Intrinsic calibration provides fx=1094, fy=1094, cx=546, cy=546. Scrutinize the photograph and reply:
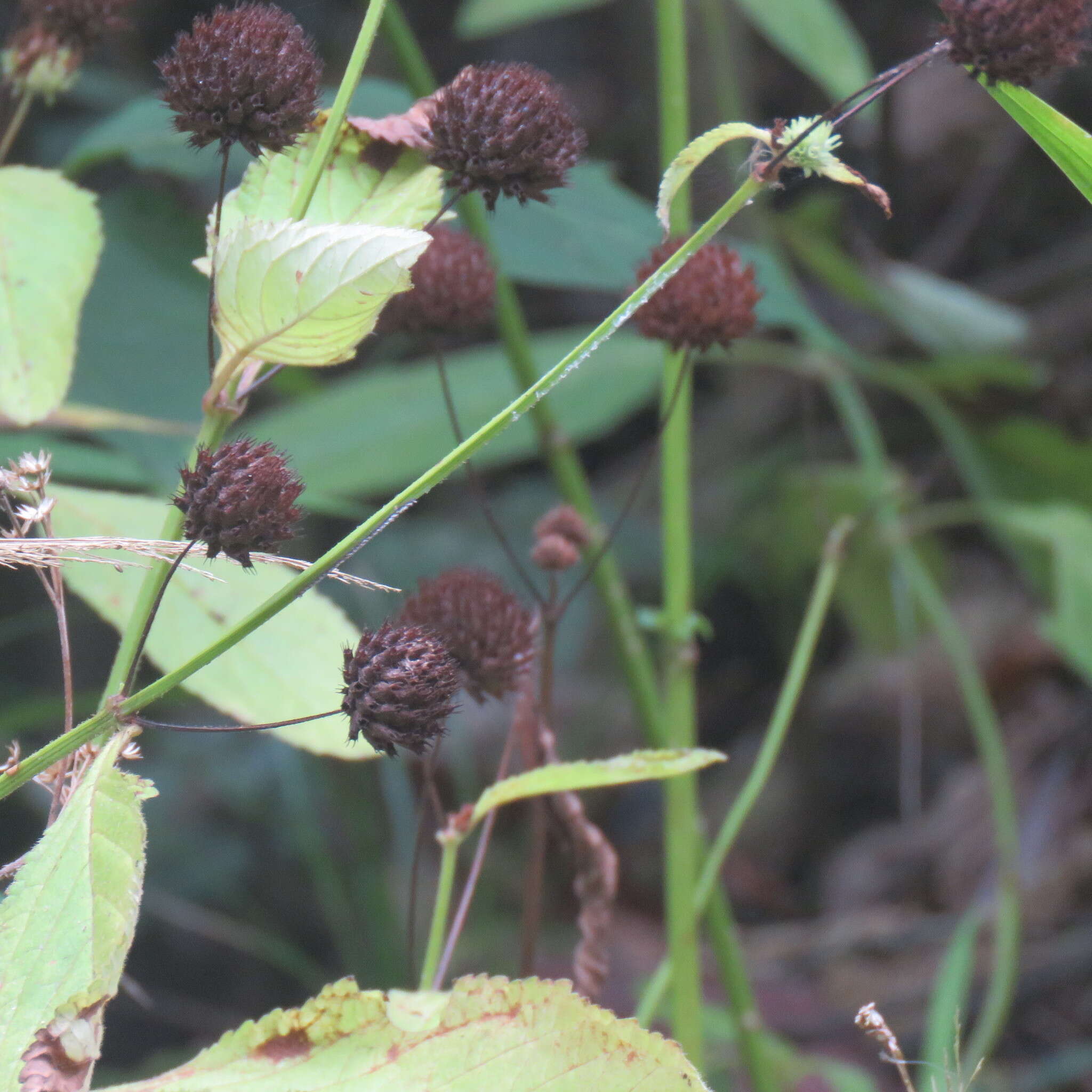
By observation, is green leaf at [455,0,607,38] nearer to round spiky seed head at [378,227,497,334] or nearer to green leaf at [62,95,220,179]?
green leaf at [62,95,220,179]

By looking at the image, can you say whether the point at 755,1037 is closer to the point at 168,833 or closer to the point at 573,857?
the point at 573,857

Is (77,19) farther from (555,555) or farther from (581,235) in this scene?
(581,235)

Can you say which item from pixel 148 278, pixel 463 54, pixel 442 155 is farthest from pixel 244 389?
pixel 463 54

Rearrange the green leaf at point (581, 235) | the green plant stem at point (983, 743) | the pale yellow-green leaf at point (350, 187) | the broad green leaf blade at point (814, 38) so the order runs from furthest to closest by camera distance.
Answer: the broad green leaf blade at point (814, 38)
the green leaf at point (581, 235)
the green plant stem at point (983, 743)
the pale yellow-green leaf at point (350, 187)

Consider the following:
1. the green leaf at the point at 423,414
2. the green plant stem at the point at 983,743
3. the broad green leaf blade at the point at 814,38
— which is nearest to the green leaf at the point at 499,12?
the broad green leaf blade at the point at 814,38

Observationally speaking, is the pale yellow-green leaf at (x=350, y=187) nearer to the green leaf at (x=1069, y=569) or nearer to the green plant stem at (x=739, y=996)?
the green plant stem at (x=739, y=996)

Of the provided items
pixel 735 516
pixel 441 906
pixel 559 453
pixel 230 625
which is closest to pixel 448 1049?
pixel 441 906

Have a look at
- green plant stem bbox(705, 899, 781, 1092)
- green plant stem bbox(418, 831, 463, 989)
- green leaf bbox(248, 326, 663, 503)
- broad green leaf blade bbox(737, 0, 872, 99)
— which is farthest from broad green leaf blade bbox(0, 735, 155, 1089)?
broad green leaf blade bbox(737, 0, 872, 99)
